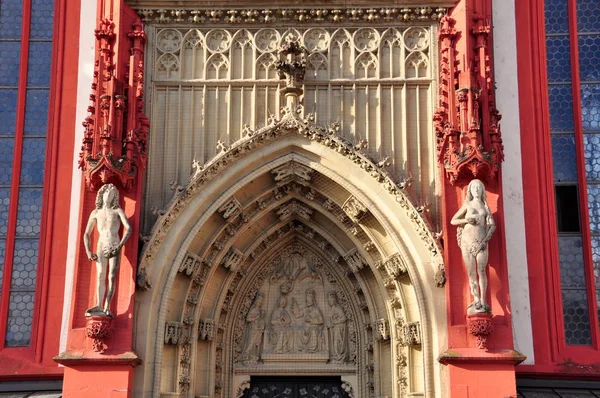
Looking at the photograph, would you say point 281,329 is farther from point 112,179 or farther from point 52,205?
point 52,205

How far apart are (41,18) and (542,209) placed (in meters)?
9.94

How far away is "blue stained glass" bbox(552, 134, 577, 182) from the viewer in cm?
1594

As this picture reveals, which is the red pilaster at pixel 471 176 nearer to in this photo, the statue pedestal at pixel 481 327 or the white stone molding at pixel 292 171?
the statue pedestal at pixel 481 327

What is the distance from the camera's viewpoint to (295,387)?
15.9 m

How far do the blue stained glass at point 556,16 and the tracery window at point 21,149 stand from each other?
30.8 ft

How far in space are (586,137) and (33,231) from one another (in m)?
10.1

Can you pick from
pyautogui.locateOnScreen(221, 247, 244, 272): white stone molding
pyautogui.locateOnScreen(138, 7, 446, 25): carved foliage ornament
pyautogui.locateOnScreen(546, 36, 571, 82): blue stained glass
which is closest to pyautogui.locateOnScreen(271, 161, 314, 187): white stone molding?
pyautogui.locateOnScreen(221, 247, 244, 272): white stone molding

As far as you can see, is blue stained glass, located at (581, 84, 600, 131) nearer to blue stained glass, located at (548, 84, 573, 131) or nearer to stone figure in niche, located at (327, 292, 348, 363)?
blue stained glass, located at (548, 84, 573, 131)

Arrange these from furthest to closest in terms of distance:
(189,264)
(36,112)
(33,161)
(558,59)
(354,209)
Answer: (558,59) < (36,112) < (33,161) < (354,209) < (189,264)

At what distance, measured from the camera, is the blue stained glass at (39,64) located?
16562 mm

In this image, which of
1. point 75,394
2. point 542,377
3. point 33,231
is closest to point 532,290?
point 542,377

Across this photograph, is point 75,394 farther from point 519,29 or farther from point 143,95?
point 519,29

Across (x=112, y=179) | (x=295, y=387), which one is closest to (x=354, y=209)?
(x=295, y=387)

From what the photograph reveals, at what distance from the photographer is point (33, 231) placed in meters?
15.8
